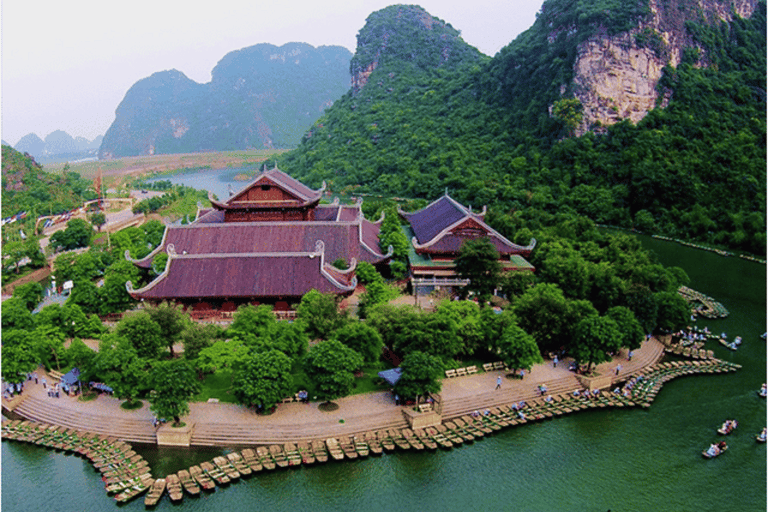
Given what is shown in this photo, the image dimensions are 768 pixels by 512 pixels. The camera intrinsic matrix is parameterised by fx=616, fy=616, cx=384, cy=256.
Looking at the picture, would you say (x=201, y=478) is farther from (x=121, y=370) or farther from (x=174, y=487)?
(x=121, y=370)

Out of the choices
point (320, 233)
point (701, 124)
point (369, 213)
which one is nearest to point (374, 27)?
point (701, 124)

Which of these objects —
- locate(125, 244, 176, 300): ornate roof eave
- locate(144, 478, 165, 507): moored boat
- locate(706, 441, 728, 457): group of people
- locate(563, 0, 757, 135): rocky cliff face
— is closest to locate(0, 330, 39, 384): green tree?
locate(125, 244, 176, 300): ornate roof eave

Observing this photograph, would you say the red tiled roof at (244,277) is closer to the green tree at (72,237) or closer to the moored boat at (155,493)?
the moored boat at (155,493)

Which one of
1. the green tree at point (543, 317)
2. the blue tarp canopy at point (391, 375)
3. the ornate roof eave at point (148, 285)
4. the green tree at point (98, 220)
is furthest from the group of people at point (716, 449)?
the green tree at point (98, 220)

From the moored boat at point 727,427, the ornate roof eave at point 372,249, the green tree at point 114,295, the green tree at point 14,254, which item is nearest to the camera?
the moored boat at point 727,427

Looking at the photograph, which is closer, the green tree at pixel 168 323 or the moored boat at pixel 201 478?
the moored boat at pixel 201 478

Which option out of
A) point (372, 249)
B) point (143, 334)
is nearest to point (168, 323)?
point (143, 334)

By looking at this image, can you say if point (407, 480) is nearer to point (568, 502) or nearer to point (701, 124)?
point (568, 502)
